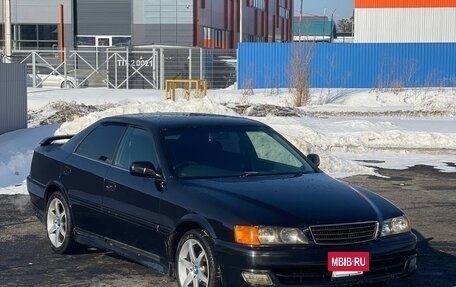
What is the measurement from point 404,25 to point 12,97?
3223cm

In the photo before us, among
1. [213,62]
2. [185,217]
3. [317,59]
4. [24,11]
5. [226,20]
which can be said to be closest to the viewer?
[185,217]

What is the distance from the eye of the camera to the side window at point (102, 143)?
26.5ft

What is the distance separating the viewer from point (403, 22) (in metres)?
47.8

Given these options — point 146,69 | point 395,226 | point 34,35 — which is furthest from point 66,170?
point 34,35

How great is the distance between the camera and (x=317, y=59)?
41.7 m

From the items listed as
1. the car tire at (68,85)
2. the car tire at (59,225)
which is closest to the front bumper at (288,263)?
the car tire at (59,225)

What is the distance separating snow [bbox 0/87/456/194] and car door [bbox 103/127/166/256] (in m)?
4.97

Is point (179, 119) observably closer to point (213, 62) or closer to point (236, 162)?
point (236, 162)

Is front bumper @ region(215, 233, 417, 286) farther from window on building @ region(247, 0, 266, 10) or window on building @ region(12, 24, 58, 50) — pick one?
window on building @ region(247, 0, 266, 10)

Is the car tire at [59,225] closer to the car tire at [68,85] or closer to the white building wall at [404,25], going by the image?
the car tire at [68,85]

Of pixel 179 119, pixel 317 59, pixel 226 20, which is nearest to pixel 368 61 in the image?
pixel 317 59

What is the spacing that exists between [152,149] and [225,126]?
75 cm

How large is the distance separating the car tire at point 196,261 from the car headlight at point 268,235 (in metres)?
0.28

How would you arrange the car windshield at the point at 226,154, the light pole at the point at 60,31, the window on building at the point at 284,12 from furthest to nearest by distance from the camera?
the window on building at the point at 284,12
the light pole at the point at 60,31
the car windshield at the point at 226,154
